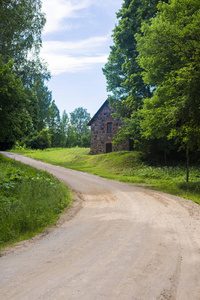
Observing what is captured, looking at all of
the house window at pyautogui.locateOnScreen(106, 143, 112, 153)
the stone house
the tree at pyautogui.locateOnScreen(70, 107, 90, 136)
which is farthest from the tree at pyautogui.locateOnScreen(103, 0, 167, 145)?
the tree at pyautogui.locateOnScreen(70, 107, 90, 136)

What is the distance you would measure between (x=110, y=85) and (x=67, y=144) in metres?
44.1

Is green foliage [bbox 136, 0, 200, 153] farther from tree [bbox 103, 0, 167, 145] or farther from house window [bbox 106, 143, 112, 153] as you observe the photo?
house window [bbox 106, 143, 112, 153]

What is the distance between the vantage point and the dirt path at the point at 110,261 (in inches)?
118

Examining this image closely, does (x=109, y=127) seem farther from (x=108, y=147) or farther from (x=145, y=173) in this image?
(x=145, y=173)

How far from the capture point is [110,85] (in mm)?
24531

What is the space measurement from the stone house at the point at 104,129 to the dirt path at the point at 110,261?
2452 centimetres

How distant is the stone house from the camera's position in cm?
3145

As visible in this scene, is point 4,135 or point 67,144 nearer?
point 4,135

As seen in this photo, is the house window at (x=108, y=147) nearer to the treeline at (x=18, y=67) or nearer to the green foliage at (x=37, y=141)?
the treeline at (x=18, y=67)

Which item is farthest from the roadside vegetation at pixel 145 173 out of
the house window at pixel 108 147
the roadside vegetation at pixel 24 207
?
the roadside vegetation at pixel 24 207

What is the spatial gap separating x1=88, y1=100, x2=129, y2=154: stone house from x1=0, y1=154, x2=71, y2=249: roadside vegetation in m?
21.5

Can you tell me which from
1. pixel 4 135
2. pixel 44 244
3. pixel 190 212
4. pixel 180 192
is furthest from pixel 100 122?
pixel 44 244

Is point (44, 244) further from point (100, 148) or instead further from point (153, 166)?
point (100, 148)

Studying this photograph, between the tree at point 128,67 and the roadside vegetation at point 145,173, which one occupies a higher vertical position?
the tree at point 128,67
